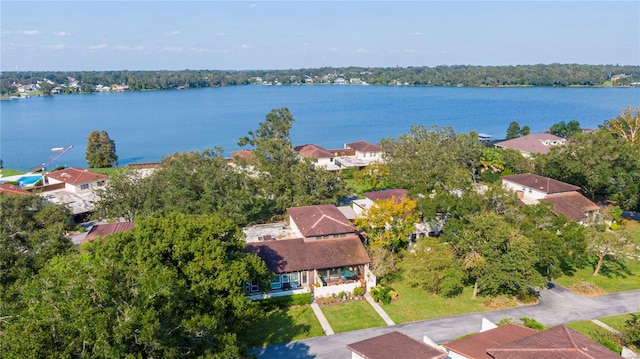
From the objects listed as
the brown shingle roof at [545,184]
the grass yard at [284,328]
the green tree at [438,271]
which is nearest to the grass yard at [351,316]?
the grass yard at [284,328]

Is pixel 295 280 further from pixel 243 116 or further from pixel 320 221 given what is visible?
pixel 243 116

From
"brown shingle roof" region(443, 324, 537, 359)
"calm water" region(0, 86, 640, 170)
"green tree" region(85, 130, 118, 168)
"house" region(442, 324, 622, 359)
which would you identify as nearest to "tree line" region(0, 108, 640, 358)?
"brown shingle roof" region(443, 324, 537, 359)

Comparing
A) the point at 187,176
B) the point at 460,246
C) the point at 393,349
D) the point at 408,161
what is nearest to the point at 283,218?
the point at 187,176

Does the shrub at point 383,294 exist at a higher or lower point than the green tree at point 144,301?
lower

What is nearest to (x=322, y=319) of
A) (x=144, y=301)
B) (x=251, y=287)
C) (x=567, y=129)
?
(x=251, y=287)

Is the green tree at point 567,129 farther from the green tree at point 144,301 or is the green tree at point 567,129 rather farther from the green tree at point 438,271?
the green tree at point 144,301

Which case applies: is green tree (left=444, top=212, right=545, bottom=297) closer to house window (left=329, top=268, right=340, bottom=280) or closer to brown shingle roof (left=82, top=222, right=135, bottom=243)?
house window (left=329, top=268, right=340, bottom=280)
